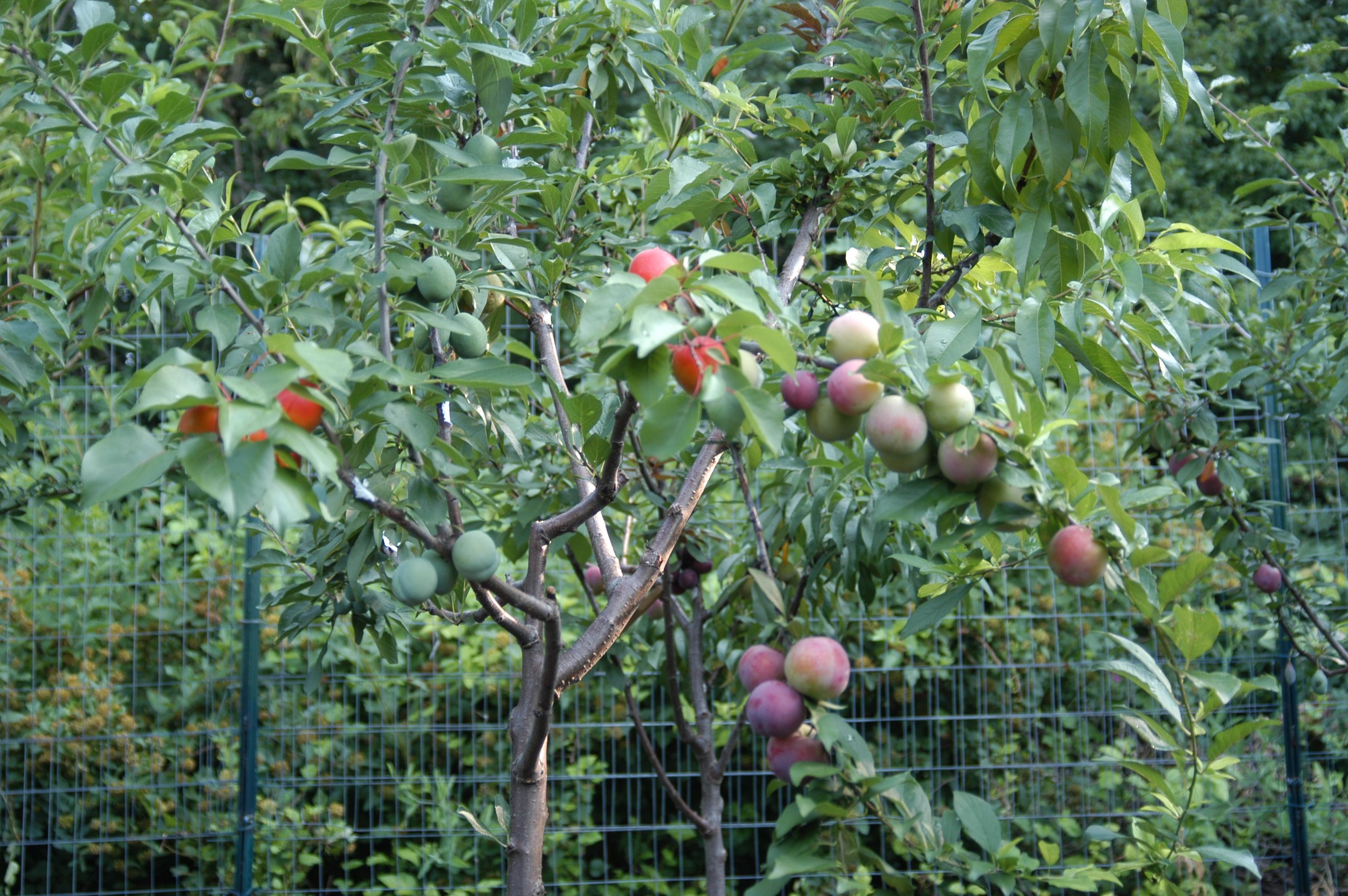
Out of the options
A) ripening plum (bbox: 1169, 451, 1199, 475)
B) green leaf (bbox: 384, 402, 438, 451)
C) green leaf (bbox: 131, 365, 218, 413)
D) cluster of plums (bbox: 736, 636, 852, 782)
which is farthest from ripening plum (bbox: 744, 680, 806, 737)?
ripening plum (bbox: 1169, 451, 1199, 475)

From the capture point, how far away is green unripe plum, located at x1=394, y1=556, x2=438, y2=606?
1.01 metres

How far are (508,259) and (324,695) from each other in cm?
237

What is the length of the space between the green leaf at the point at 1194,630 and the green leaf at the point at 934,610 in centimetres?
21

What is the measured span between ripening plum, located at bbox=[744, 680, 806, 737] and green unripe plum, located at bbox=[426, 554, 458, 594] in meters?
0.38

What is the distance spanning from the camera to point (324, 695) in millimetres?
3211

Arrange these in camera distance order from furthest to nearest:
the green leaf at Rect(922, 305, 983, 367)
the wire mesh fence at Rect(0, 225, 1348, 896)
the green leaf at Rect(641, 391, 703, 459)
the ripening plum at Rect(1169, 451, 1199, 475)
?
the wire mesh fence at Rect(0, 225, 1348, 896), the ripening plum at Rect(1169, 451, 1199, 475), the green leaf at Rect(922, 305, 983, 367), the green leaf at Rect(641, 391, 703, 459)

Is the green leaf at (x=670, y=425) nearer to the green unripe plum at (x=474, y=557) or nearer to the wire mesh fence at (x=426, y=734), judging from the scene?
the green unripe plum at (x=474, y=557)

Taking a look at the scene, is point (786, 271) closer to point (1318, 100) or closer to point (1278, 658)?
point (1278, 658)

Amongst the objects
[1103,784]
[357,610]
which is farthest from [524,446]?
[1103,784]

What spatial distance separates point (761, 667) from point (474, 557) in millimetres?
436

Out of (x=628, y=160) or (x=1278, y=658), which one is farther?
(x=1278, y=658)

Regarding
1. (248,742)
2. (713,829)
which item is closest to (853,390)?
(713,829)

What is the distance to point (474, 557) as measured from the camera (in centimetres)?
99

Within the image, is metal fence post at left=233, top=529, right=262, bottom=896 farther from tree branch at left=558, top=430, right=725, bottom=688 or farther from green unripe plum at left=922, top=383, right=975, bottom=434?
green unripe plum at left=922, top=383, right=975, bottom=434
